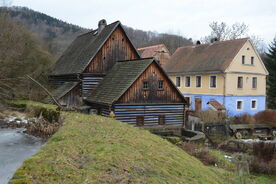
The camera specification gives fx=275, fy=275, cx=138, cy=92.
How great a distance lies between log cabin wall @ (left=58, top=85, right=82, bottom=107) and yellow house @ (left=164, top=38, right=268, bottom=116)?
15.3 m

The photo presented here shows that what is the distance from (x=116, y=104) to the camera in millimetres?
18344

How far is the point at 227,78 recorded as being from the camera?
98.5ft

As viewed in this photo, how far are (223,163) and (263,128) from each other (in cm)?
1538

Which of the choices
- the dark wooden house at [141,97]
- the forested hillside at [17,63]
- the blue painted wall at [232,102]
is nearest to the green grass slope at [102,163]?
the dark wooden house at [141,97]

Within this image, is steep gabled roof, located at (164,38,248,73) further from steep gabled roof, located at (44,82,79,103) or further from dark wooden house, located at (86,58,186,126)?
steep gabled roof, located at (44,82,79,103)

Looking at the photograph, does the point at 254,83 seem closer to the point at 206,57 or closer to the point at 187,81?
the point at 206,57

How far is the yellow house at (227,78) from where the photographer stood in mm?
30359

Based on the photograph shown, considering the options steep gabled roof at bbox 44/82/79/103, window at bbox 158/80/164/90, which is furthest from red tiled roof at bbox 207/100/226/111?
steep gabled roof at bbox 44/82/79/103

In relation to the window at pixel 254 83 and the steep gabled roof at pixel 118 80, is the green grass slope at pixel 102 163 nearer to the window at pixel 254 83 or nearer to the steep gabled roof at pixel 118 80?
the steep gabled roof at pixel 118 80

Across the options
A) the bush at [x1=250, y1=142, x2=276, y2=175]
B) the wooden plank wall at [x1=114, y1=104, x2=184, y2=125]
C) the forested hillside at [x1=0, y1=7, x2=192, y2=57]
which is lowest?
the bush at [x1=250, y1=142, x2=276, y2=175]

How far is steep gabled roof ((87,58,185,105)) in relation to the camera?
18.8m

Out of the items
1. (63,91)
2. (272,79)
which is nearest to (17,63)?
(63,91)

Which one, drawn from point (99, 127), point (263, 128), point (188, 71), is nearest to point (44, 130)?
point (99, 127)

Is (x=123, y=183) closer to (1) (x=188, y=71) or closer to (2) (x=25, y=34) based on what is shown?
(2) (x=25, y=34)
